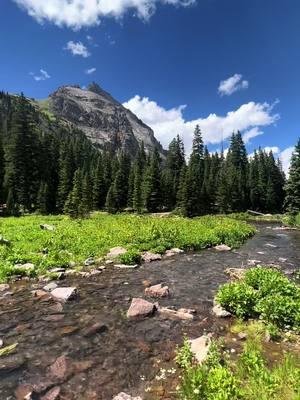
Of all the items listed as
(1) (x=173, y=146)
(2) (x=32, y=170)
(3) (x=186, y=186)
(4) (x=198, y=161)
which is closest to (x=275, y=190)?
(4) (x=198, y=161)

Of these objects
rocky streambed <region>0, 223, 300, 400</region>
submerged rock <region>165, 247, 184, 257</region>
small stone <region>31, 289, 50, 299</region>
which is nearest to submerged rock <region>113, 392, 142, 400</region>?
rocky streambed <region>0, 223, 300, 400</region>

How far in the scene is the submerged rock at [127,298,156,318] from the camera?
1080 centimetres

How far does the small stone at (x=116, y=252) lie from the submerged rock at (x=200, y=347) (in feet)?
35.7

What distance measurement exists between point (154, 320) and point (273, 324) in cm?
357

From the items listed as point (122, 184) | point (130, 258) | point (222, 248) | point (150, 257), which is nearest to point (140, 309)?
point (130, 258)

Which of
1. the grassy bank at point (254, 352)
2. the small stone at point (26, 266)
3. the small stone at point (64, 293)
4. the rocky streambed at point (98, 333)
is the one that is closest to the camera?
the grassy bank at point (254, 352)

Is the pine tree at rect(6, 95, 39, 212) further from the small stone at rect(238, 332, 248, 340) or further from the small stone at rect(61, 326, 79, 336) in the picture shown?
the small stone at rect(238, 332, 248, 340)

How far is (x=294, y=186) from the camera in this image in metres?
57.4

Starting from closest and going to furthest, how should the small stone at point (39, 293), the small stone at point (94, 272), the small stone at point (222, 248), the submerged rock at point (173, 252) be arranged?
the small stone at point (39, 293) < the small stone at point (94, 272) < the submerged rock at point (173, 252) < the small stone at point (222, 248)

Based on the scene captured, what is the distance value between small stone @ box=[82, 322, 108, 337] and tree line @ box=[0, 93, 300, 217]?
144 ft

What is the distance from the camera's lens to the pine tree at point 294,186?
56588 millimetres

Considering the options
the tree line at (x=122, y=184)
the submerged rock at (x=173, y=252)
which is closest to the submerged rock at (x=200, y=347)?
the submerged rock at (x=173, y=252)

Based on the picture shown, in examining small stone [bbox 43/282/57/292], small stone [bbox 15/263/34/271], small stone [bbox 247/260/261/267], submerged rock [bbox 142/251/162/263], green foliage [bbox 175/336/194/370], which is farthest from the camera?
submerged rock [bbox 142/251/162/263]

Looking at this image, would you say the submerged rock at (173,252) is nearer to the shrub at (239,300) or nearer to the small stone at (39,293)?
the small stone at (39,293)
